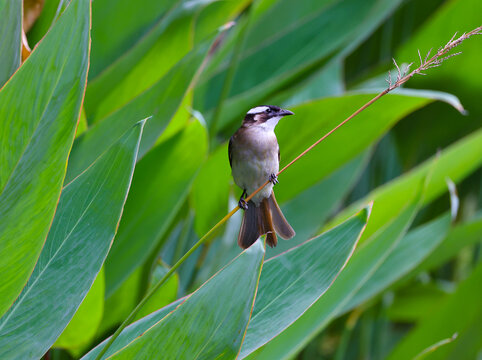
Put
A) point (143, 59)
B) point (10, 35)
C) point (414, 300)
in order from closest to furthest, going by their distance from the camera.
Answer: point (10, 35) → point (143, 59) → point (414, 300)

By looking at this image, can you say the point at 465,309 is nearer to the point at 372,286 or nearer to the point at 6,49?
the point at 372,286

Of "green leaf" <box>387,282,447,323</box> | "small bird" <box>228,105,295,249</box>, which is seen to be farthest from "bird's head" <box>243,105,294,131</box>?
"green leaf" <box>387,282,447,323</box>

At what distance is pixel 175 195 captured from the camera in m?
0.68

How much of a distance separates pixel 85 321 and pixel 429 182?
Answer: 1.71ft

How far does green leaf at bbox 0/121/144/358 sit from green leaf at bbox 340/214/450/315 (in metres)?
0.54

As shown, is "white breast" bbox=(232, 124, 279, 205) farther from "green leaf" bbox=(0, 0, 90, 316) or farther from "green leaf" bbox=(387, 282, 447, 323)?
"green leaf" bbox=(387, 282, 447, 323)

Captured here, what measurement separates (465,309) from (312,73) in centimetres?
41

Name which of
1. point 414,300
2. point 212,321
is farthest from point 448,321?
point 212,321

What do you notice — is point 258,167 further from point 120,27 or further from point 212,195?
point 120,27

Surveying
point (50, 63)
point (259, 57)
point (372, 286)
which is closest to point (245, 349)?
point (50, 63)

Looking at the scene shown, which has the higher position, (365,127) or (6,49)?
(6,49)

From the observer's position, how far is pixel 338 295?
65 cm

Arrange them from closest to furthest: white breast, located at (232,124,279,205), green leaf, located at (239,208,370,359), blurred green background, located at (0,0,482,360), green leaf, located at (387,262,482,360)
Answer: white breast, located at (232,124,279,205)
green leaf, located at (239,208,370,359)
blurred green background, located at (0,0,482,360)
green leaf, located at (387,262,482,360)

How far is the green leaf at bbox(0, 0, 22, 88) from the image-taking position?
51 centimetres
